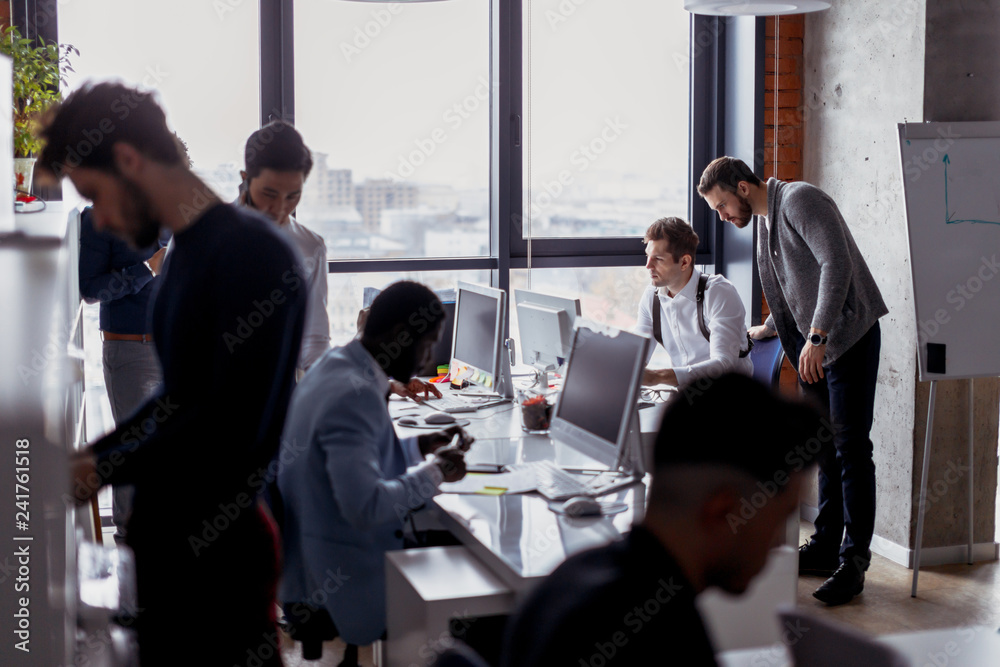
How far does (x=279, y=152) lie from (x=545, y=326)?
1312 millimetres

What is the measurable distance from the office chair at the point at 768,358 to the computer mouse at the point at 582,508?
64.5 inches

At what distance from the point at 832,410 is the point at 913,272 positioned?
0.59 meters

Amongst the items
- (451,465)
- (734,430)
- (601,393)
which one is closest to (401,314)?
(451,465)

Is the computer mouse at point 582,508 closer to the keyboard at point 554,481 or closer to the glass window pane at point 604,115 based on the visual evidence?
the keyboard at point 554,481

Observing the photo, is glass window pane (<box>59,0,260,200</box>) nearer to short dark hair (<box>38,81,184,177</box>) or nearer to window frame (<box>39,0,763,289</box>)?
window frame (<box>39,0,763,289</box>)

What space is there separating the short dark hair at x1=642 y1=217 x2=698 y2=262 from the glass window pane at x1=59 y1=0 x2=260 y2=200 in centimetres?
196

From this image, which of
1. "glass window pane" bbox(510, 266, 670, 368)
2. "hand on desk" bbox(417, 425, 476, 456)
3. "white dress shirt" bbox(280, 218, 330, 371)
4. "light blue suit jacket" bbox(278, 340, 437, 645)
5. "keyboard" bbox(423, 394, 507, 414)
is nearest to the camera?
"light blue suit jacket" bbox(278, 340, 437, 645)

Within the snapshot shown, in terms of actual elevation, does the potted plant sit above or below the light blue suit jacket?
above

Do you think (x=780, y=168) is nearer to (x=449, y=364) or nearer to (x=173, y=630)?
(x=449, y=364)

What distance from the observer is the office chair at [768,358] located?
151 inches

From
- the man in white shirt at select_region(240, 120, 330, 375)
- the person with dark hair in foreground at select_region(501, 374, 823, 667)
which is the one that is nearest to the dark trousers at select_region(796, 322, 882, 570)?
the man in white shirt at select_region(240, 120, 330, 375)

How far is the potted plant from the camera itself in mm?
3436

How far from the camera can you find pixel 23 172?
11.1 ft

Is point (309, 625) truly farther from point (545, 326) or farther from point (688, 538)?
point (545, 326)
